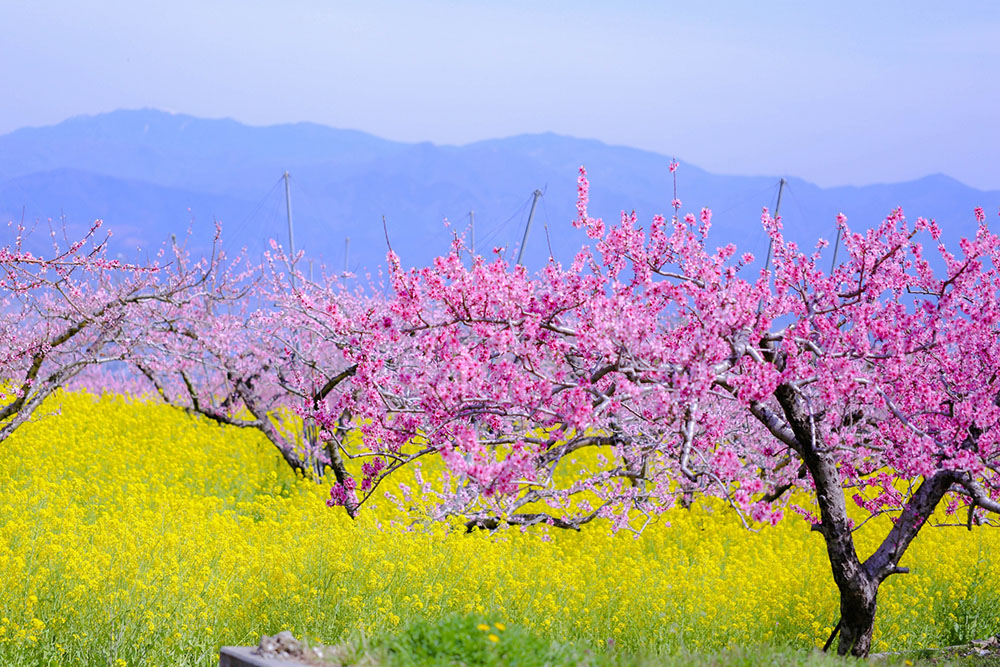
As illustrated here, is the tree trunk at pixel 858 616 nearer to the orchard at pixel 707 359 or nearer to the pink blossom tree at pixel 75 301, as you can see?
the orchard at pixel 707 359

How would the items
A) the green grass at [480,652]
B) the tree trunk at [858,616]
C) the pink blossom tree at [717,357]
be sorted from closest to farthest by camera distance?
1. the green grass at [480,652]
2. the pink blossom tree at [717,357]
3. the tree trunk at [858,616]

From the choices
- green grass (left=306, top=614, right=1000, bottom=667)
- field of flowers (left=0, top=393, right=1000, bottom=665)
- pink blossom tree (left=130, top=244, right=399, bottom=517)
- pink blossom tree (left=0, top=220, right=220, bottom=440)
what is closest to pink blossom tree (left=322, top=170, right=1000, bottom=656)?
green grass (left=306, top=614, right=1000, bottom=667)

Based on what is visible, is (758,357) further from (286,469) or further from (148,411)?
(148,411)

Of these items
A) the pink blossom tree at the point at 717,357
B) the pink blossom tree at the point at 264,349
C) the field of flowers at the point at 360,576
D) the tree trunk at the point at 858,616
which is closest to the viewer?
the pink blossom tree at the point at 717,357

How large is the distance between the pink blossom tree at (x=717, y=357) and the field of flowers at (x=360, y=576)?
124 cm

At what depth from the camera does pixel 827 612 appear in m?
8.90

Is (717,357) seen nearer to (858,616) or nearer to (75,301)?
(858,616)

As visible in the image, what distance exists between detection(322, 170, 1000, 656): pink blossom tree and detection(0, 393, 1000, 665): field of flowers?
1.24m

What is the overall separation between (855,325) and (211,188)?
204902mm

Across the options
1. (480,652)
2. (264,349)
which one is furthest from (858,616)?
(264,349)

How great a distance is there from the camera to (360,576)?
7836mm

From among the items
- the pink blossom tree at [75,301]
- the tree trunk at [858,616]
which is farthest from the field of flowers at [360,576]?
the pink blossom tree at [75,301]

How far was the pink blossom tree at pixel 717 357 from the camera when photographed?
18.3 feet

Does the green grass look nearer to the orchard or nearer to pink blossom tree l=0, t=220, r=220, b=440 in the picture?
the orchard
